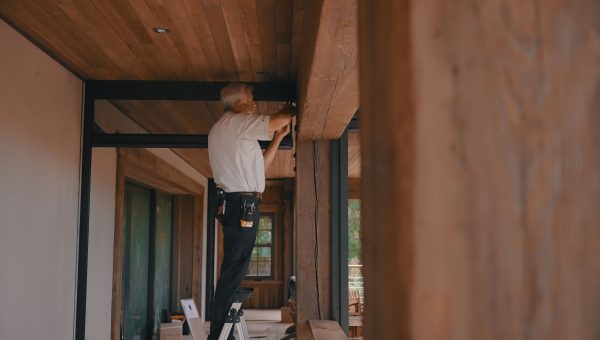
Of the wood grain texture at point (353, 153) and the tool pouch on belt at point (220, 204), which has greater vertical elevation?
the wood grain texture at point (353, 153)

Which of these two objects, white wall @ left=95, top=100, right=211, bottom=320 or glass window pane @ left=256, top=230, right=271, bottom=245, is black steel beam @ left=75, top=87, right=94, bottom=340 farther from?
glass window pane @ left=256, top=230, right=271, bottom=245

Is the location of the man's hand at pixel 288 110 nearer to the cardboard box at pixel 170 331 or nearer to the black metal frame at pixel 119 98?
the black metal frame at pixel 119 98

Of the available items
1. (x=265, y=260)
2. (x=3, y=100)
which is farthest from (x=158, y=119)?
(x=265, y=260)

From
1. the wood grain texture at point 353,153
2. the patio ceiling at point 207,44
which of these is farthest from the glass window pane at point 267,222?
the patio ceiling at point 207,44

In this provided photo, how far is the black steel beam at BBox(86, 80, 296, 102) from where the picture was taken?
4555 millimetres

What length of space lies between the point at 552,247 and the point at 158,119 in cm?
574

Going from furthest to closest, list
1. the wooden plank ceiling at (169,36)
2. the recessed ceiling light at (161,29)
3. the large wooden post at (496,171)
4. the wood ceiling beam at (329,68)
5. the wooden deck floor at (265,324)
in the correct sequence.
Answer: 1. the wooden deck floor at (265,324)
2. the recessed ceiling light at (161,29)
3. the wooden plank ceiling at (169,36)
4. the wood ceiling beam at (329,68)
5. the large wooden post at (496,171)

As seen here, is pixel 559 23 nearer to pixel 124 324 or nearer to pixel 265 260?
pixel 124 324

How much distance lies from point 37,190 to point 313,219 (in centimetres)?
170

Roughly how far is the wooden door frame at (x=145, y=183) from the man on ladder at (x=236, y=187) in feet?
7.40

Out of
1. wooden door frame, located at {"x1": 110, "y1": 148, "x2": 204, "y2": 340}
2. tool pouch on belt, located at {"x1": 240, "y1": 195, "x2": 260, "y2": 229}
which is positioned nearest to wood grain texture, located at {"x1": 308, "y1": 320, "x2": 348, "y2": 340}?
tool pouch on belt, located at {"x1": 240, "y1": 195, "x2": 260, "y2": 229}

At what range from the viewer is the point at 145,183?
7.46 meters

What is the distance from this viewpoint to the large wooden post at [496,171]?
574 millimetres

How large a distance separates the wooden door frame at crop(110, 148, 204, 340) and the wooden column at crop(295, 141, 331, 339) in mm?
2013
